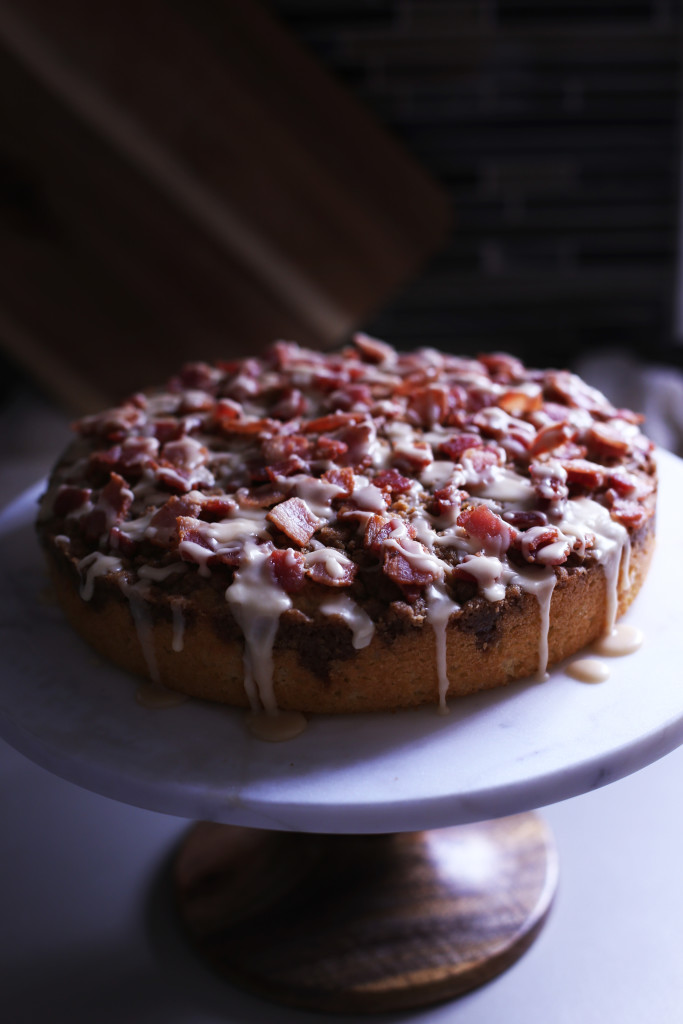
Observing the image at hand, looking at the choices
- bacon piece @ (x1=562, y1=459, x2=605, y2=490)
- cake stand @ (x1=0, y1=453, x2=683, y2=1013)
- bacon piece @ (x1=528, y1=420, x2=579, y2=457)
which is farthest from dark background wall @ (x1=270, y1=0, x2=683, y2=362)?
bacon piece @ (x1=562, y1=459, x2=605, y2=490)

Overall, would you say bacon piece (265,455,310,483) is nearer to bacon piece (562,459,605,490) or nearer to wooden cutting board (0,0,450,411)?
bacon piece (562,459,605,490)

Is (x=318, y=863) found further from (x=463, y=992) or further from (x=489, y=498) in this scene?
(x=489, y=498)

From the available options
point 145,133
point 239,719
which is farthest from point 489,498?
point 145,133

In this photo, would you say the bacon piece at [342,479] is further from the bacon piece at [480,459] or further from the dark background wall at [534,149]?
the dark background wall at [534,149]

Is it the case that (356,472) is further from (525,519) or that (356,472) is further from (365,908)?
(365,908)

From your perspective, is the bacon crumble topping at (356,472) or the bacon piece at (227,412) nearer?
the bacon crumble topping at (356,472)

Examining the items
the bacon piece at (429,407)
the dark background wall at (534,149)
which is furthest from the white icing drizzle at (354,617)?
the dark background wall at (534,149)
